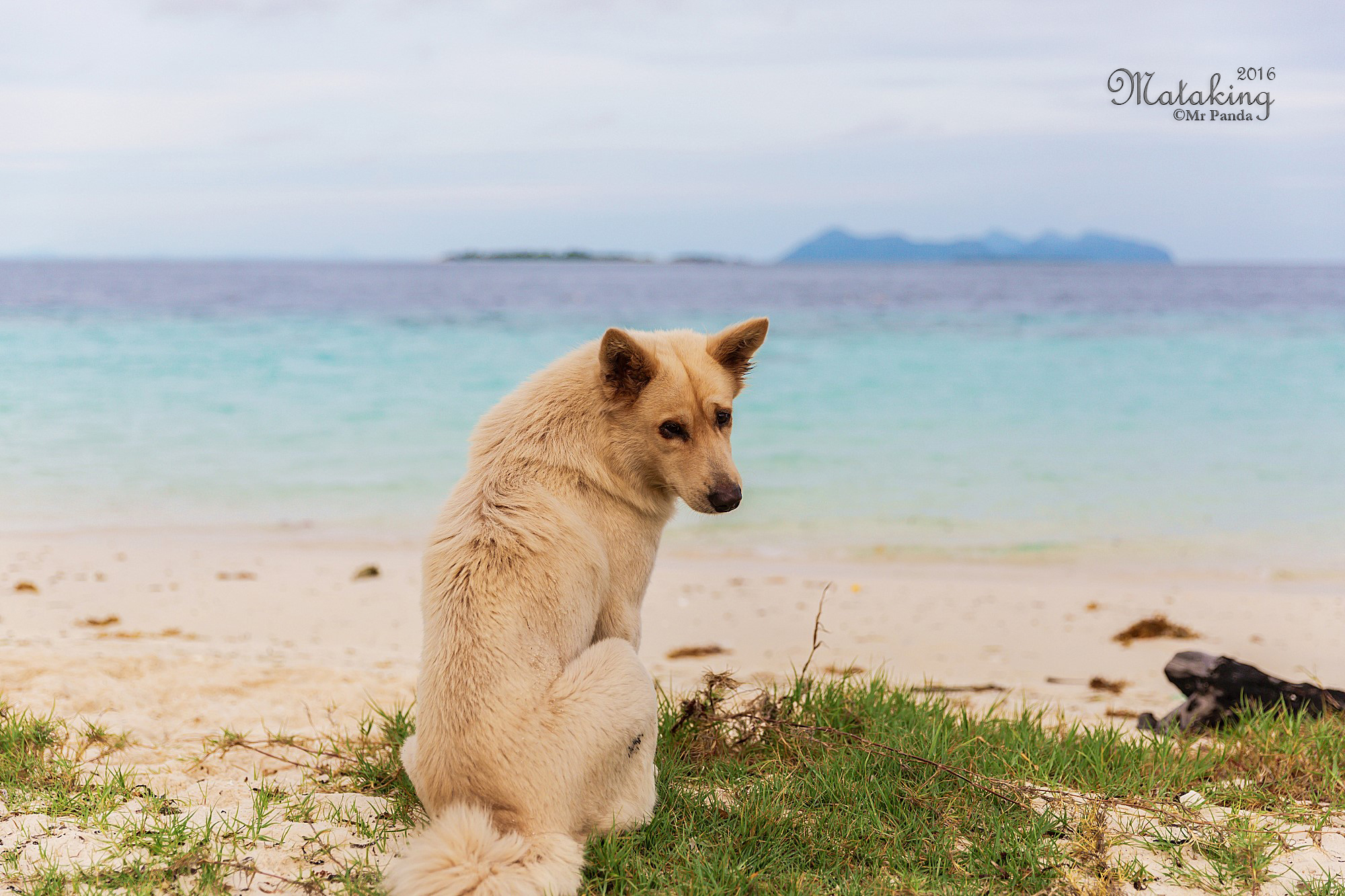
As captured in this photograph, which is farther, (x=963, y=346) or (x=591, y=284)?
(x=591, y=284)

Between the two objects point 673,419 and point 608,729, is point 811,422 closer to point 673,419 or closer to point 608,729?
point 673,419

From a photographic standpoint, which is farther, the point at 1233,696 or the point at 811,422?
the point at 811,422

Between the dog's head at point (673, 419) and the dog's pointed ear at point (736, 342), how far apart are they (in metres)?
0.15

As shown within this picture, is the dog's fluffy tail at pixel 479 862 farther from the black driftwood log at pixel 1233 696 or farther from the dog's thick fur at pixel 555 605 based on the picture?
the black driftwood log at pixel 1233 696

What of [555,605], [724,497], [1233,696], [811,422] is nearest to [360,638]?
[555,605]

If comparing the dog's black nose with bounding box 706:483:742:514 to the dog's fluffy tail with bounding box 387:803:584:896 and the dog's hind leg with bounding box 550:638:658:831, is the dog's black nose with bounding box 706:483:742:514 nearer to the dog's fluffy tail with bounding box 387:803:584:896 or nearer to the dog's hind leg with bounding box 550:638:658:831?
the dog's hind leg with bounding box 550:638:658:831

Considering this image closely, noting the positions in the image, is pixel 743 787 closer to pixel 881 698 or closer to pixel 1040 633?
pixel 881 698

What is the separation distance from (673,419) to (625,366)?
0.92 feet

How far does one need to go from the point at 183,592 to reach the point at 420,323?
3344 cm

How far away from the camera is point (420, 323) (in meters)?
42.4

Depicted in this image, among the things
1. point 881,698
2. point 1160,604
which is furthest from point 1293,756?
point 1160,604

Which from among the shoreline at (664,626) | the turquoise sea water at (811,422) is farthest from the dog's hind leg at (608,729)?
the turquoise sea water at (811,422)

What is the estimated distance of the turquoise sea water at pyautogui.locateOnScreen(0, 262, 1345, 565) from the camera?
1428cm

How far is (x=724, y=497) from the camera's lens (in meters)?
3.74
